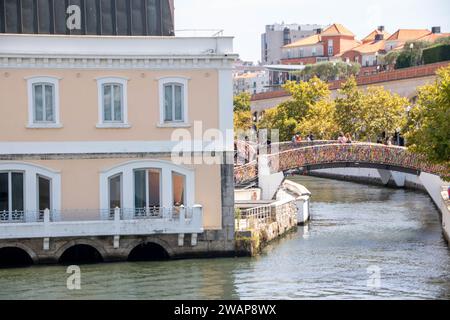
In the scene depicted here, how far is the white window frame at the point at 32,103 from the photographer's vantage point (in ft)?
114

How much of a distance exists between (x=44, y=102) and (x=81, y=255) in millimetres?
4853

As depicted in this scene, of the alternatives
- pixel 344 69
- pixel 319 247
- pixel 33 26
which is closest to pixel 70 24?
pixel 33 26

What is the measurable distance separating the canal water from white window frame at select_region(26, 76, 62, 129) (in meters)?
4.30

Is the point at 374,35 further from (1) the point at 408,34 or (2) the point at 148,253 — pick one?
(2) the point at 148,253

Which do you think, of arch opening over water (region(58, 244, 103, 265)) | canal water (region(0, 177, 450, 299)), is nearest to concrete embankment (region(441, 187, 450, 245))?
canal water (region(0, 177, 450, 299))

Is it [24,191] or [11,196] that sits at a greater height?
[24,191]

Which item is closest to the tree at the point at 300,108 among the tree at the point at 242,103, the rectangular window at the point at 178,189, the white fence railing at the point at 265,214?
the white fence railing at the point at 265,214

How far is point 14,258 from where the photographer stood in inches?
1407

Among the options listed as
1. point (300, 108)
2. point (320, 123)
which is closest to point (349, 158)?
point (320, 123)

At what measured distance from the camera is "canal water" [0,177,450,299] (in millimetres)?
30578

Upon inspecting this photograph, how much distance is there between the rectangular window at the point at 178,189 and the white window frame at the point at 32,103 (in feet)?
12.7

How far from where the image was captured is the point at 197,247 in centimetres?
3525

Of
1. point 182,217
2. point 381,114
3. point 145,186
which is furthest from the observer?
point 381,114

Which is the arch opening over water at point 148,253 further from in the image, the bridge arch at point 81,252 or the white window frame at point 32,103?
the white window frame at point 32,103
